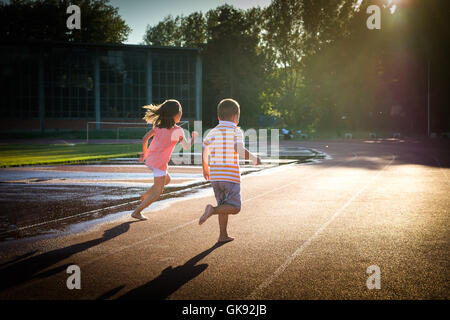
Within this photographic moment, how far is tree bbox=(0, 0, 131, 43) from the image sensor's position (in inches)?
2830

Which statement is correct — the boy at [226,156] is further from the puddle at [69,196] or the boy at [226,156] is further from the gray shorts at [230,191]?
the puddle at [69,196]

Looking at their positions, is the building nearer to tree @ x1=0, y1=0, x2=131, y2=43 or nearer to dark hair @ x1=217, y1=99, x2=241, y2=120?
tree @ x1=0, y1=0, x2=131, y2=43

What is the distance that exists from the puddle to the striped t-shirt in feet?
7.90

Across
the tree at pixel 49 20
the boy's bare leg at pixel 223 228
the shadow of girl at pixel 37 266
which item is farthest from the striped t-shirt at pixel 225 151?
the tree at pixel 49 20

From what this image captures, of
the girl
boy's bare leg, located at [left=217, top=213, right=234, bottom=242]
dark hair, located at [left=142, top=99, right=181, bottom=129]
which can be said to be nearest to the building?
the girl

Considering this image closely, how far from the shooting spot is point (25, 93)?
63750 mm

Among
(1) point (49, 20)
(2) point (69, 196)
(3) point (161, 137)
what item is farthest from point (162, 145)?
(1) point (49, 20)

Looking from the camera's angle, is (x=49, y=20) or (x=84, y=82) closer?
(x=84, y=82)

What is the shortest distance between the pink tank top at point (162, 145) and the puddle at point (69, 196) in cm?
125

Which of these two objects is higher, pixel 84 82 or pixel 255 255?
pixel 84 82

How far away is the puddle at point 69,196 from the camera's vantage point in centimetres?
800

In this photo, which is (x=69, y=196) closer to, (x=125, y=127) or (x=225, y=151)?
(x=225, y=151)

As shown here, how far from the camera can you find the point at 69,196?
441 inches

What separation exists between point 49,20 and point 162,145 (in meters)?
71.2
